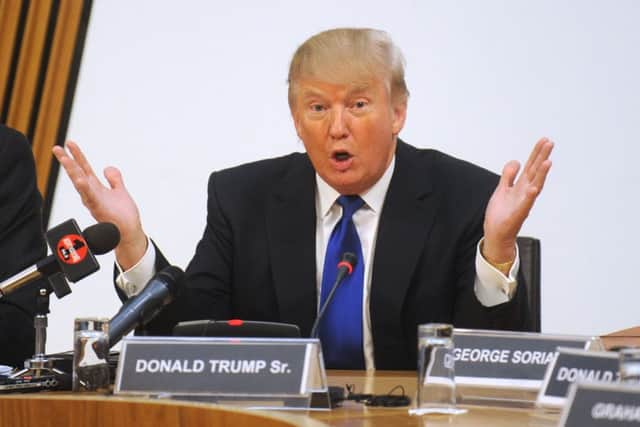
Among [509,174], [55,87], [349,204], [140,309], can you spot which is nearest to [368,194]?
[349,204]

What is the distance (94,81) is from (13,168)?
63.4 inches

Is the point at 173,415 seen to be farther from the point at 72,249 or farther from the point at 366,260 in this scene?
the point at 366,260

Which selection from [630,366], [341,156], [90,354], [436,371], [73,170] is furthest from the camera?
[341,156]

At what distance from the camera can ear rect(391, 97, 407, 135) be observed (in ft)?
10.3

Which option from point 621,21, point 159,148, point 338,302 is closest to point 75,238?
point 338,302

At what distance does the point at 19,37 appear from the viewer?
188 inches

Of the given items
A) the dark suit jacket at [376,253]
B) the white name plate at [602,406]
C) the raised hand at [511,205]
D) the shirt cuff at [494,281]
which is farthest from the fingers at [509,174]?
the white name plate at [602,406]

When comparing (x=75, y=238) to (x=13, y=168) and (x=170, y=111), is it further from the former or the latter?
(x=170, y=111)

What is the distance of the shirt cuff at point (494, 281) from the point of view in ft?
8.88

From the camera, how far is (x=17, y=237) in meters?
3.06

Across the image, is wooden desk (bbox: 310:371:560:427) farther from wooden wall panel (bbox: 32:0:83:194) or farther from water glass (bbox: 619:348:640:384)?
wooden wall panel (bbox: 32:0:83:194)

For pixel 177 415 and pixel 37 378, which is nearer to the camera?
pixel 177 415

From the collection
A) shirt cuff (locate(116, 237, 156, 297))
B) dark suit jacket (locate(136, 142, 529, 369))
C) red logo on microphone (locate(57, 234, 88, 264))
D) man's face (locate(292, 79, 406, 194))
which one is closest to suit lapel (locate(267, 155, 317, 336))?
dark suit jacket (locate(136, 142, 529, 369))

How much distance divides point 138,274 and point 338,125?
652 millimetres
